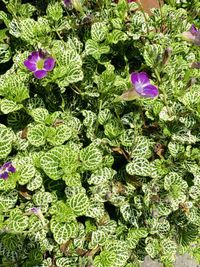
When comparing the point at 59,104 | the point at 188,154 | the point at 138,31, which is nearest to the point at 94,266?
the point at 188,154

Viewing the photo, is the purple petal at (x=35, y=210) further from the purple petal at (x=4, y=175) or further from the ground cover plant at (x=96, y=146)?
the purple petal at (x=4, y=175)

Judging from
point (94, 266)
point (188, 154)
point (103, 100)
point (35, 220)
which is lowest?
point (94, 266)

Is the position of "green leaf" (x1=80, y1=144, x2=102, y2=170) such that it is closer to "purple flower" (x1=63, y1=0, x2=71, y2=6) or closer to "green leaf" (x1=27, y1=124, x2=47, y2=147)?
"green leaf" (x1=27, y1=124, x2=47, y2=147)

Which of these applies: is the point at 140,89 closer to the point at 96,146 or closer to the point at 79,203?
the point at 96,146

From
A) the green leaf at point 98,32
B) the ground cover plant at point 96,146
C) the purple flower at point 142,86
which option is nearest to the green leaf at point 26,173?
the ground cover plant at point 96,146

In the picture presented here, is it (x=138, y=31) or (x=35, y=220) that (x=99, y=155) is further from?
(x=138, y=31)

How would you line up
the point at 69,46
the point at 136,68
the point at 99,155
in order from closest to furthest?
the point at 99,155 < the point at 69,46 < the point at 136,68
